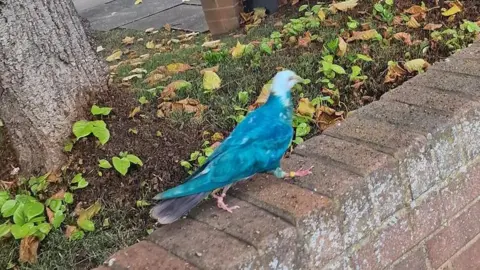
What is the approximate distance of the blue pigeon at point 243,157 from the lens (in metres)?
1.99

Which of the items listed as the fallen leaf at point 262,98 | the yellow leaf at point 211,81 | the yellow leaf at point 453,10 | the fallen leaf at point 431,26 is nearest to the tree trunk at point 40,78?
the yellow leaf at point 211,81

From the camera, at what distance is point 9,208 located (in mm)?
2484

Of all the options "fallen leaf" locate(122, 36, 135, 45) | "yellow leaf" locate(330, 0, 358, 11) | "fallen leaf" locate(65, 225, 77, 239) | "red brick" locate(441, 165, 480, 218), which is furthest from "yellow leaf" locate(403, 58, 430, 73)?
"fallen leaf" locate(122, 36, 135, 45)

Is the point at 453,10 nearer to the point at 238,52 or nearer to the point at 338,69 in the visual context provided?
the point at 338,69

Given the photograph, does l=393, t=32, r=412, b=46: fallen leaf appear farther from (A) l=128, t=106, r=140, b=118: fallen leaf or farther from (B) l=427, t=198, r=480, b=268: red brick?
(A) l=128, t=106, r=140, b=118: fallen leaf

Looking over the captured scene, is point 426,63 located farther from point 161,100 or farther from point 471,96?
point 161,100

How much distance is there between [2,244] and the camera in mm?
2461

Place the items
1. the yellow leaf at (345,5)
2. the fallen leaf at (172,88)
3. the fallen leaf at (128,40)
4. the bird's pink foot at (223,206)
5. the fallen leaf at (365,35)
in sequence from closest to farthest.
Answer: the bird's pink foot at (223,206), the fallen leaf at (172,88), the fallen leaf at (365,35), the yellow leaf at (345,5), the fallen leaf at (128,40)

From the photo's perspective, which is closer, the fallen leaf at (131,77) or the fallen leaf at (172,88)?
the fallen leaf at (172,88)

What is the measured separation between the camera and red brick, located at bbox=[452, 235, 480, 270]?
2.58 m

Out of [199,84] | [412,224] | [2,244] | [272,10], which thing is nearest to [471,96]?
[412,224]

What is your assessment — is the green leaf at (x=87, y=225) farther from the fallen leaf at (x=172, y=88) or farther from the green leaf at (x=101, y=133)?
the fallen leaf at (x=172, y=88)

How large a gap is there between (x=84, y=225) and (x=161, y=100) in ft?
2.78

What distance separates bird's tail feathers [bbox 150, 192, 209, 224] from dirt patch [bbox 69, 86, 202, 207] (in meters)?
0.52
